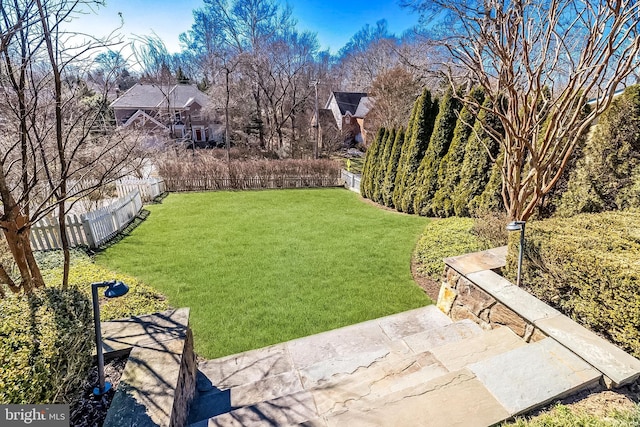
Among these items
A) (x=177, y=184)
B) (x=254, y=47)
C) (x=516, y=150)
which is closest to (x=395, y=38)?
(x=254, y=47)

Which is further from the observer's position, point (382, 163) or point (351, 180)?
point (351, 180)

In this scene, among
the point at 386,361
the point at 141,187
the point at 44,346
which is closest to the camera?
the point at 44,346

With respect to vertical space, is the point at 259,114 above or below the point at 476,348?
above

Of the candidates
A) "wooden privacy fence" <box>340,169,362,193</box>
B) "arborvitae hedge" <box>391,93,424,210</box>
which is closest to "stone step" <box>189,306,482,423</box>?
"arborvitae hedge" <box>391,93,424,210</box>

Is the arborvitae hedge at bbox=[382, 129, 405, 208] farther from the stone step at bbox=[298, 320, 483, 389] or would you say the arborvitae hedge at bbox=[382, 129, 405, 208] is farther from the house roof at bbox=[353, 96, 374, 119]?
the house roof at bbox=[353, 96, 374, 119]

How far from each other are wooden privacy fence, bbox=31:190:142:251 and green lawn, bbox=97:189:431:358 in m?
0.42

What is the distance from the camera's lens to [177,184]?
13.0 metres

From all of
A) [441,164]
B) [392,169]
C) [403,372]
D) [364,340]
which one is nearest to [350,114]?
[392,169]

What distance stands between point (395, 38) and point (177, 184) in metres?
23.3

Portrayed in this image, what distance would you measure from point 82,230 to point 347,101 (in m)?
24.9

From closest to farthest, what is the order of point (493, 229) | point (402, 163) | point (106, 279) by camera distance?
point (106, 279) → point (493, 229) → point (402, 163)

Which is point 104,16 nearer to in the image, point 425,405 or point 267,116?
point 425,405

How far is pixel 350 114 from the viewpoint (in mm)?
26203

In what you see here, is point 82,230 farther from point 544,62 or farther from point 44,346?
point 544,62
